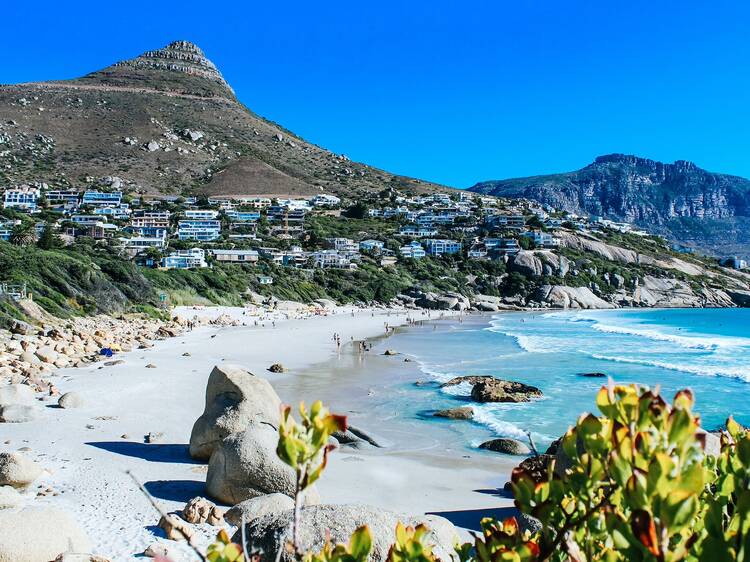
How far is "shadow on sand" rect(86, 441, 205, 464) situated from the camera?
34.2 feet

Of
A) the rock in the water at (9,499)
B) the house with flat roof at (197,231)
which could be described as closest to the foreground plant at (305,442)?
the rock in the water at (9,499)

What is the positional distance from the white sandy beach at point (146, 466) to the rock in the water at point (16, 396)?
17.9 inches

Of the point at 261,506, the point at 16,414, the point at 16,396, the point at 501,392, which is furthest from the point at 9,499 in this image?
the point at 501,392

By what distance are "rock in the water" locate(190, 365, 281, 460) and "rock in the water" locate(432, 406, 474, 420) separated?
21.4 feet

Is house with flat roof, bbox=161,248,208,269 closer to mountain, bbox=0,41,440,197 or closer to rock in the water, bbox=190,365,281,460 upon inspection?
mountain, bbox=0,41,440,197

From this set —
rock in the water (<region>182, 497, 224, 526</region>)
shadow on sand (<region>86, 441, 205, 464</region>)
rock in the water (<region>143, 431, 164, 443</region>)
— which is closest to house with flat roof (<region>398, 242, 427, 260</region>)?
rock in the water (<region>143, 431, 164, 443</region>)

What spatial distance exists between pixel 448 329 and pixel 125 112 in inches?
4187

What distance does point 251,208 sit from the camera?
111438mm

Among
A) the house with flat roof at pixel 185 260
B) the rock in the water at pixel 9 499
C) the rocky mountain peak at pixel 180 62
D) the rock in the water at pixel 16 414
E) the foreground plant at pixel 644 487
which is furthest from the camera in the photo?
the rocky mountain peak at pixel 180 62

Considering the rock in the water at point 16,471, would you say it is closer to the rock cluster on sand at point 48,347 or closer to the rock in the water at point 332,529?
the rock cluster on sand at point 48,347

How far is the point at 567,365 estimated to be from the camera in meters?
27.3

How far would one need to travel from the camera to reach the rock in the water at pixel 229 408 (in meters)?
10.2

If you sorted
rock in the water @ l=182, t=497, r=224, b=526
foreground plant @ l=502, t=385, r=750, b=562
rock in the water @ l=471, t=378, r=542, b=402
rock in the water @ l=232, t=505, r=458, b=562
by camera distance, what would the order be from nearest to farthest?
foreground plant @ l=502, t=385, r=750, b=562 < rock in the water @ l=232, t=505, r=458, b=562 < rock in the water @ l=182, t=497, r=224, b=526 < rock in the water @ l=471, t=378, r=542, b=402

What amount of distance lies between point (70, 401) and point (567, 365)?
2117 cm
